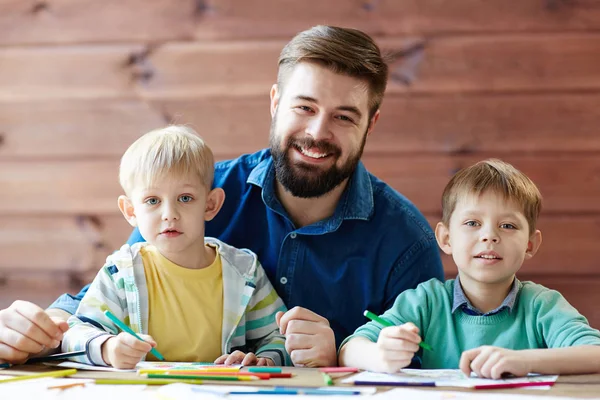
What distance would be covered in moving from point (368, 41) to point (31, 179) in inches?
57.7

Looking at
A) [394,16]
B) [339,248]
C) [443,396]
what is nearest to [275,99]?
[339,248]

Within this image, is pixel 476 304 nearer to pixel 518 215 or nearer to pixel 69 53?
pixel 518 215

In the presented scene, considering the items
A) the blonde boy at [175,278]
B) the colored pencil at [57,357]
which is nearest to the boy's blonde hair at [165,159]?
the blonde boy at [175,278]

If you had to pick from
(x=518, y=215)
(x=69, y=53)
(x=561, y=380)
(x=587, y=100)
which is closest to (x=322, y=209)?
(x=518, y=215)

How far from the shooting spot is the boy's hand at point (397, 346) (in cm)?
136

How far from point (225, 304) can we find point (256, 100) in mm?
1105

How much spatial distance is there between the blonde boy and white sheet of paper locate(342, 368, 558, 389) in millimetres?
340

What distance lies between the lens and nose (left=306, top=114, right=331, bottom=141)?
189 cm

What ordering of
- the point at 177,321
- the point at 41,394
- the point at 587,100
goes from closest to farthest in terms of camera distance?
the point at 41,394 → the point at 177,321 → the point at 587,100

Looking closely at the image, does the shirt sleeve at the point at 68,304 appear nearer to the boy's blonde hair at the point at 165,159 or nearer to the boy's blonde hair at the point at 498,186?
the boy's blonde hair at the point at 165,159

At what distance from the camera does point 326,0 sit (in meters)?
2.62

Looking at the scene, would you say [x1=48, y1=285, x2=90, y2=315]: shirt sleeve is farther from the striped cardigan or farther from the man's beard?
the man's beard

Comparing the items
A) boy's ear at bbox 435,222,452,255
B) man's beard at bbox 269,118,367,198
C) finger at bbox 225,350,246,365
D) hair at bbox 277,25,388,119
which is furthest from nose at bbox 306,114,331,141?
finger at bbox 225,350,246,365

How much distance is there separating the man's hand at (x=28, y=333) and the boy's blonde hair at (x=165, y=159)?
36cm
